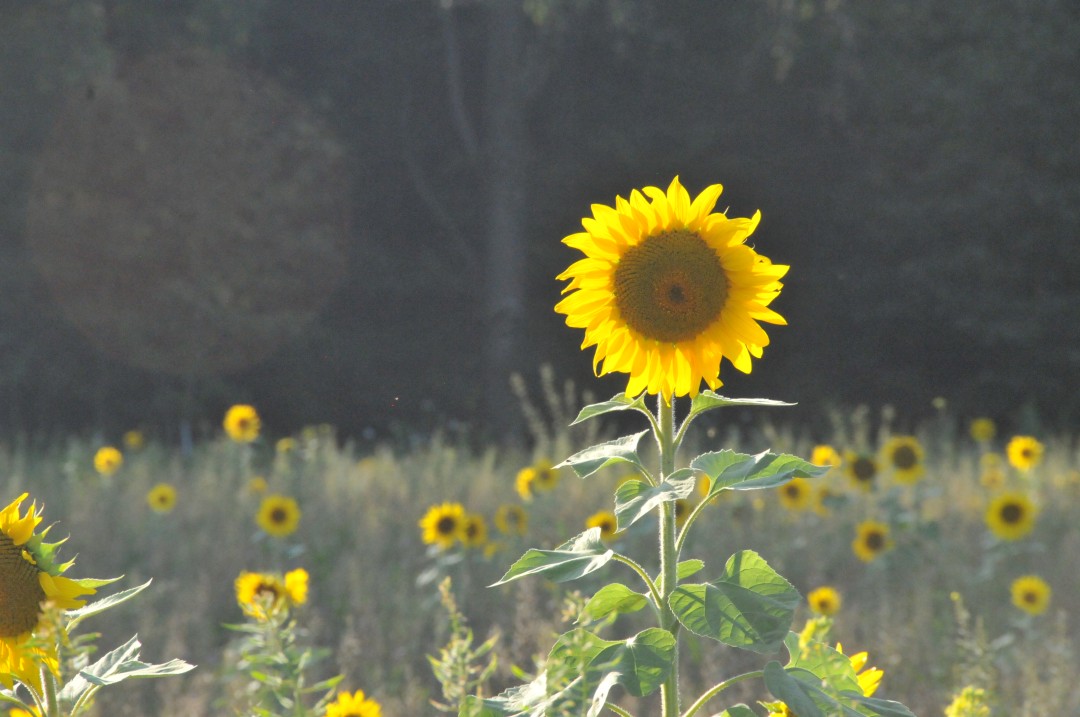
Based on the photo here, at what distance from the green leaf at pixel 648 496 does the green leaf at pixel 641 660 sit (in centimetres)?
12

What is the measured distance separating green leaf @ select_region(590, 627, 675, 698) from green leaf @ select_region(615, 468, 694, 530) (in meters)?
0.12

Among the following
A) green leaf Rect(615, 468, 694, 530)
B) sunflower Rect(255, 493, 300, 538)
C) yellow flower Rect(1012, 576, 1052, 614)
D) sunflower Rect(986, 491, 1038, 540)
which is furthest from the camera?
sunflower Rect(986, 491, 1038, 540)

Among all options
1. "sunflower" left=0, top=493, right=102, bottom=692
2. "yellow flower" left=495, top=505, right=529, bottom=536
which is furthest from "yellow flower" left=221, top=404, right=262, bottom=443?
"sunflower" left=0, top=493, right=102, bottom=692

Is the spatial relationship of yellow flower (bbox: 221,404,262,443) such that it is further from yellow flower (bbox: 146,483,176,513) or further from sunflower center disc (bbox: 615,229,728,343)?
sunflower center disc (bbox: 615,229,728,343)

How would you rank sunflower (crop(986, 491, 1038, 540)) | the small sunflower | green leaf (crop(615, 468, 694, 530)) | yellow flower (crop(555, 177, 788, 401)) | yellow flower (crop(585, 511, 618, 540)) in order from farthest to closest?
the small sunflower < sunflower (crop(986, 491, 1038, 540)) < yellow flower (crop(585, 511, 618, 540)) < yellow flower (crop(555, 177, 788, 401)) < green leaf (crop(615, 468, 694, 530))

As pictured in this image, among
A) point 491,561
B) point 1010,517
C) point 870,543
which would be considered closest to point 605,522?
point 491,561

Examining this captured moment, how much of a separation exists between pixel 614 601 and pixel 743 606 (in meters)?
0.17

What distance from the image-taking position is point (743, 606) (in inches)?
49.6

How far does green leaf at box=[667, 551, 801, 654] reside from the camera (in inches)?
48.5

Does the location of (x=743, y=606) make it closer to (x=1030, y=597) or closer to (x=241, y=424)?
(x=1030, y=597)

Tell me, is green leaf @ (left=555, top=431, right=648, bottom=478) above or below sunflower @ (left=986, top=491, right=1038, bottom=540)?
below

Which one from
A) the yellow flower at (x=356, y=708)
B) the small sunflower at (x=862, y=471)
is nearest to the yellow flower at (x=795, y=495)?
the small sunflower at (x=862, y=471)

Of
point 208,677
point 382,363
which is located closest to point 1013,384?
point 382,363

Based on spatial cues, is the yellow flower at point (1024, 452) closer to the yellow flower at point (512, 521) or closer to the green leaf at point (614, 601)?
the yellow flower at point (512, 521)
